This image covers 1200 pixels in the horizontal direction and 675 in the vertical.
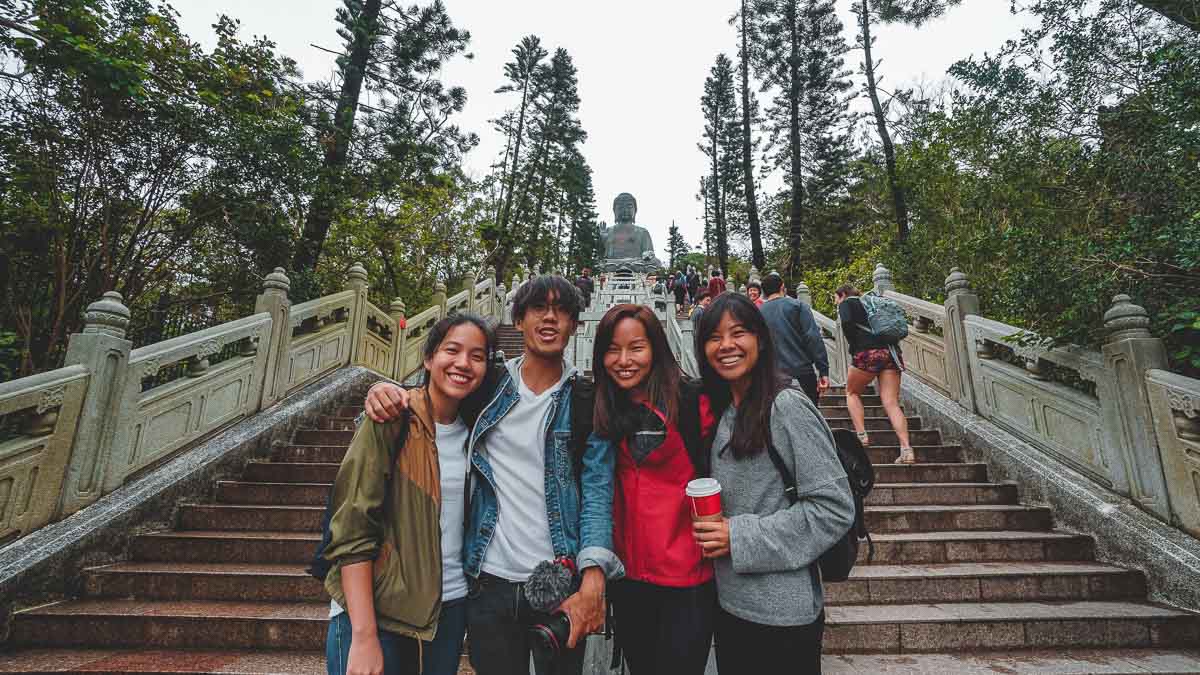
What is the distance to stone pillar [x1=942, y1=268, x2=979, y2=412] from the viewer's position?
5445 millimetres

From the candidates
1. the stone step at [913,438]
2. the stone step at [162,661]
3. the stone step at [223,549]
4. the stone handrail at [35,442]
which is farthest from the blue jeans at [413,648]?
the stone step at [913,438]

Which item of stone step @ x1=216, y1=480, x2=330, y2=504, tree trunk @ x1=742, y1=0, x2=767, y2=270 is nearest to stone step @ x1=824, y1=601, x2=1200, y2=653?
stone step @ x1=216, y1=480, x2=330, y2=504

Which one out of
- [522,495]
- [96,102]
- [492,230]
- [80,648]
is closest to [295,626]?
[80,648]

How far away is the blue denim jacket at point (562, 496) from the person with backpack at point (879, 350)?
3751 mm

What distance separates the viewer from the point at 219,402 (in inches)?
191

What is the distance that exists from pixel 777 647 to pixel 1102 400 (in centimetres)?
421

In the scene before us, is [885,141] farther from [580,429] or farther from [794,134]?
[580,429]

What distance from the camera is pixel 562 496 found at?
1535 millimetres

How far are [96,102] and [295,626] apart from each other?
18.7 ft

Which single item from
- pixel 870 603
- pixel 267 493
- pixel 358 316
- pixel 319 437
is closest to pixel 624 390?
pixel 870 603

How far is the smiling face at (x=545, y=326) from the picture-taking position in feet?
5.49

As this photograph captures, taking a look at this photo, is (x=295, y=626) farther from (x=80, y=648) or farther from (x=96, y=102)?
(x=96, y=102)

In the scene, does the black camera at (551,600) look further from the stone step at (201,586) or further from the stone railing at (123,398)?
the stone railing at (123,398)

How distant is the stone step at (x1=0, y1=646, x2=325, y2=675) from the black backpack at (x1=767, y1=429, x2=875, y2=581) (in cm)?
275
